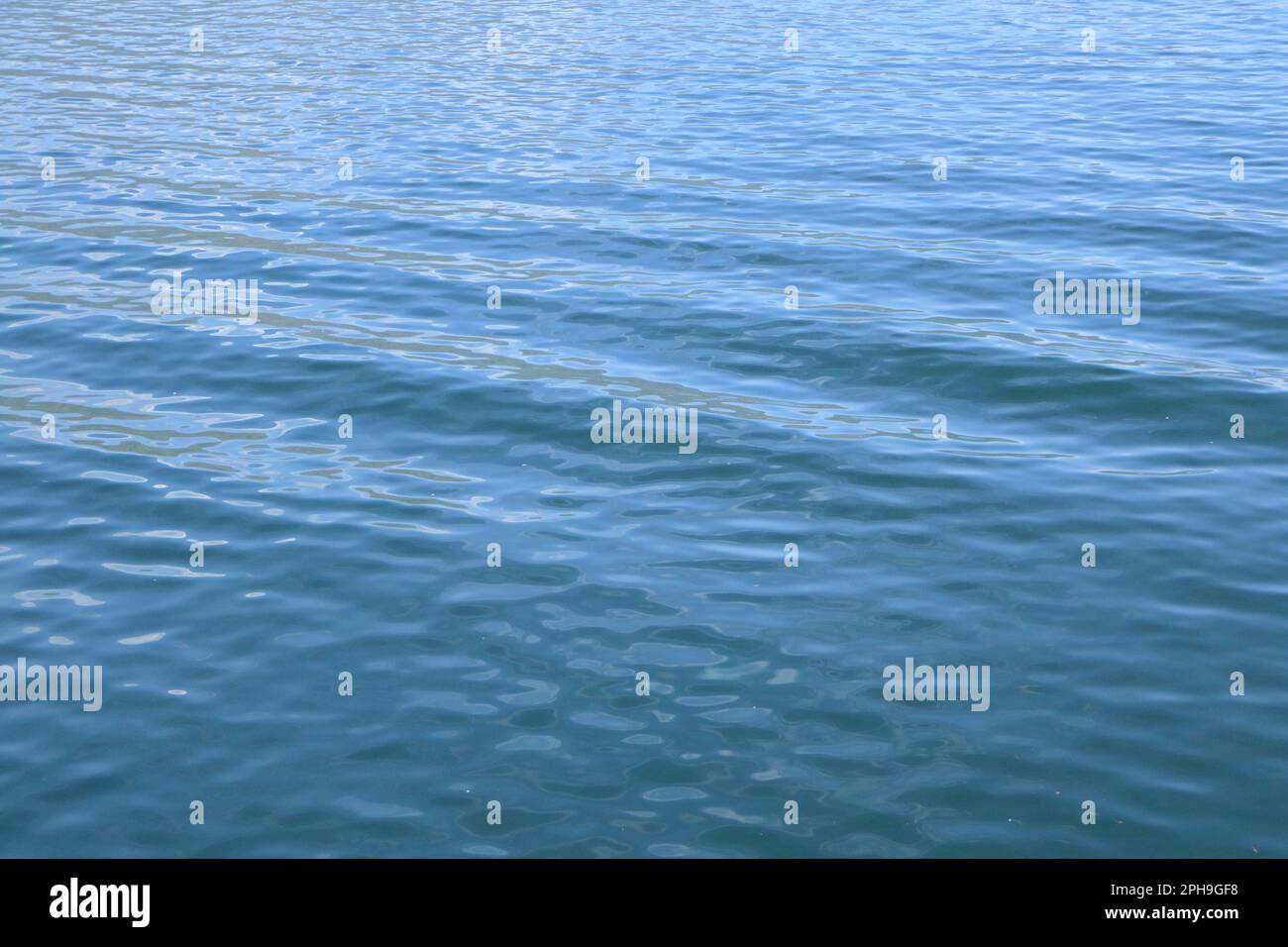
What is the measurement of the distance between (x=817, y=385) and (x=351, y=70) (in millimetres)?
23524

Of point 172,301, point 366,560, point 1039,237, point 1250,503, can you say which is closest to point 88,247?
point 172,301

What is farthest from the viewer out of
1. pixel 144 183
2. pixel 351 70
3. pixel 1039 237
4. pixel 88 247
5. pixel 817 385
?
pixel 351 70

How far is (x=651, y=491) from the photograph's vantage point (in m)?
13.3

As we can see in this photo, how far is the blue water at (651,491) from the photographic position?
9219mm

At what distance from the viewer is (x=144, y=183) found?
25047mm

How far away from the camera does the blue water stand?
30.2 feet

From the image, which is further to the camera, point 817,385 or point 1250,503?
point 817,385

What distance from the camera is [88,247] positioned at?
21734 millimetres

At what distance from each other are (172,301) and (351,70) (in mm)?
17984
